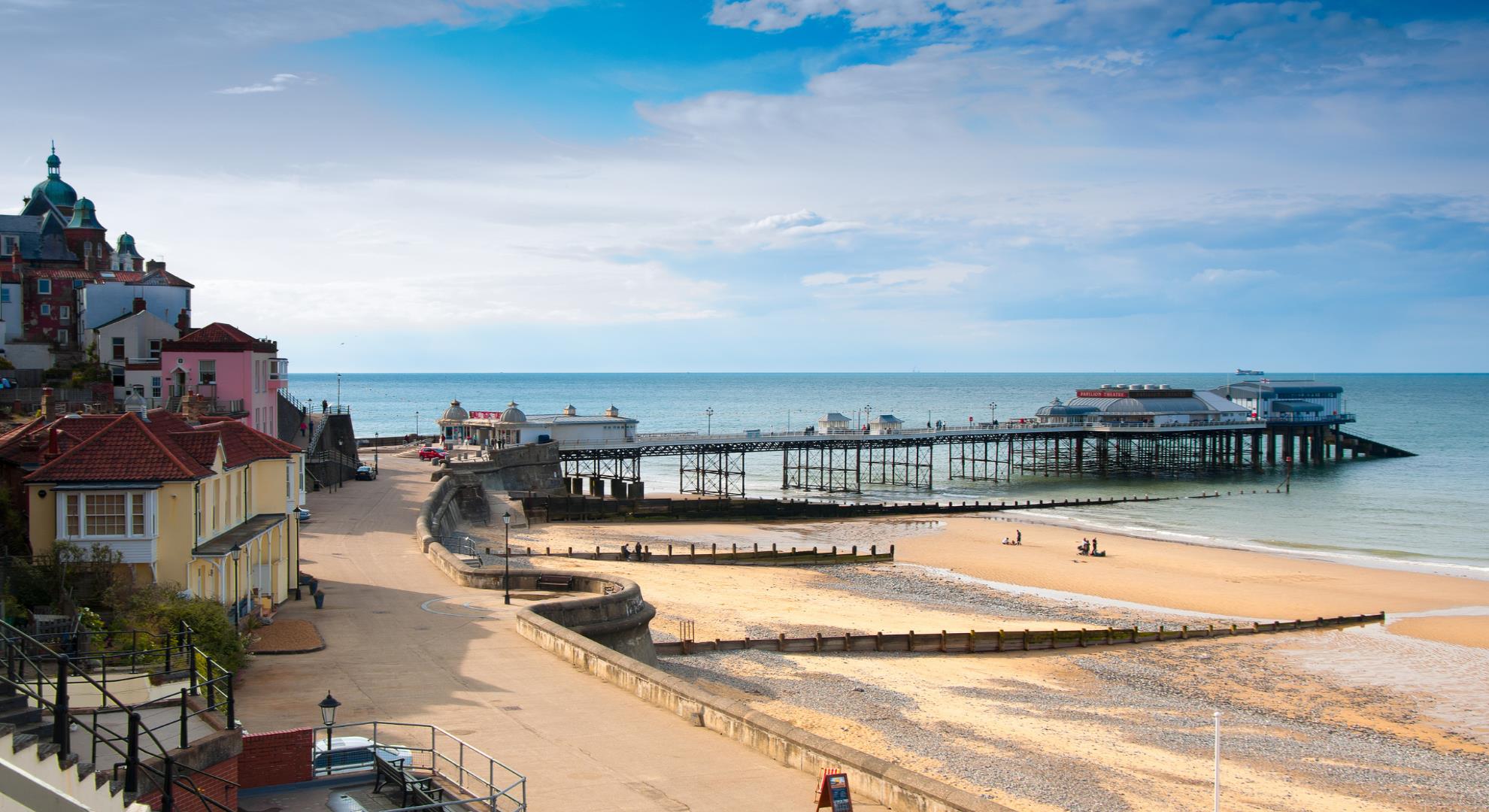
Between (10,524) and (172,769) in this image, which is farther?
(10,524)

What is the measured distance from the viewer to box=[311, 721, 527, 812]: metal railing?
45.1 feet

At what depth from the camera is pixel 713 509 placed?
232 ft

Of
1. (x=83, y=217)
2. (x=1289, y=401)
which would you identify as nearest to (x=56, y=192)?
(x=83, y=217)

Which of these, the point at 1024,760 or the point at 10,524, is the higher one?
the point at 10,524

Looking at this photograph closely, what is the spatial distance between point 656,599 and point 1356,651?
76.6 feet

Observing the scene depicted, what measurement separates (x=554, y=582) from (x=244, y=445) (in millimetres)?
8503

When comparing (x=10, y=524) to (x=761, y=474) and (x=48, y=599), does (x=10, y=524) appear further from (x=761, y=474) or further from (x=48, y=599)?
(x=761, y=474)

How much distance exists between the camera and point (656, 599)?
41.1 metres

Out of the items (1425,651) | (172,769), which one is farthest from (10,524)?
(1425,651)

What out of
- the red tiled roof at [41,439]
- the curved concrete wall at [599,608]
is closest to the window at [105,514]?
the red tiled roof at [41,439]

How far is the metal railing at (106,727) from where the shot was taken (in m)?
10.0

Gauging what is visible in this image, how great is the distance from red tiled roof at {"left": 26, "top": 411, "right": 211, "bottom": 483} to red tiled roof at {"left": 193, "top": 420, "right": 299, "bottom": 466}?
2268 mm

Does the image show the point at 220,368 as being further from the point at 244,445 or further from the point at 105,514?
the point at 105,514

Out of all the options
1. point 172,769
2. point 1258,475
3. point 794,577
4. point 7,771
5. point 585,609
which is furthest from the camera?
point 1258,475
